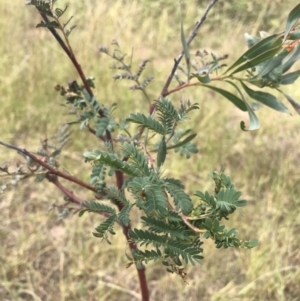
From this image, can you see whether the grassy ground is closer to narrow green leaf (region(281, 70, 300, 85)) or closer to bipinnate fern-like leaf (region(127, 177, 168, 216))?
narrow green leaf (region(281, 70, 300, 85))

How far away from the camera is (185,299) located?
1.32 m

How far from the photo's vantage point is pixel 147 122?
579 mm

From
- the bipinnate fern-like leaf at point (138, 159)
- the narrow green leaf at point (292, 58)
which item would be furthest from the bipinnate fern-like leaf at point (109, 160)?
the narrow green leaf at point (292, 58)

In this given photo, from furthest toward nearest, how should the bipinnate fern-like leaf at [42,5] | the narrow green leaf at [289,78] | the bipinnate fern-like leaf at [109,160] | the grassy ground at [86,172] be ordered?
the grassy ground at [86,172], the narrow green leaf at [289,78], the bipinnate fern-like leaf at [42,5], the bipinnate fern-like leaf at [109,160]

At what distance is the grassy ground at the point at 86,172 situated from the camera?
4.41 feet

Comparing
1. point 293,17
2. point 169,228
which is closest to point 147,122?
point 169,228

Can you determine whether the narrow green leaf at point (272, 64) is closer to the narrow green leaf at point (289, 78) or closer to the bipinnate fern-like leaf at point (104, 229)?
the narrow green leaf at point (289, 78)

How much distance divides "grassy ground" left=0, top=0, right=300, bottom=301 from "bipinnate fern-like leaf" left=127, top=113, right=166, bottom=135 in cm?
84

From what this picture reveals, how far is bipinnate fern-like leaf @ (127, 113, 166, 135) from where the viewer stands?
56cm

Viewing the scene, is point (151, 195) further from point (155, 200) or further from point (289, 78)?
point (289, 78)

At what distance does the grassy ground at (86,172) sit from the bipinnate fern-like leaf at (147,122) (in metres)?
0.84

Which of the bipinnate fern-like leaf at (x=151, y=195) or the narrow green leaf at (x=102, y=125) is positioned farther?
the narrow green leaf at (x=102, y=125)

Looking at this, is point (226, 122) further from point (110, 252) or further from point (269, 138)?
point (110, 252)

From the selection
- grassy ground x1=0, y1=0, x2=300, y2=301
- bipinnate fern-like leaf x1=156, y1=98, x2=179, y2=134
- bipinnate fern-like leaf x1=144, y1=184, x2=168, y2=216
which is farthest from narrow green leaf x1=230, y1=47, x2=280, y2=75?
grassy ground x1=0, y1=0, x2=300, y2=301
